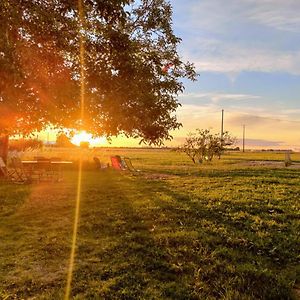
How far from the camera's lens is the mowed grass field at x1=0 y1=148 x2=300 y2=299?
17.9 feet

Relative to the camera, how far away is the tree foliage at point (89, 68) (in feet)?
21.4

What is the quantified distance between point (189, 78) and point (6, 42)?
1453 centimetres

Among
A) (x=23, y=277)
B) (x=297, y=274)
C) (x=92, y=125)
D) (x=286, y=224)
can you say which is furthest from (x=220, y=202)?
(x=92, y=125)

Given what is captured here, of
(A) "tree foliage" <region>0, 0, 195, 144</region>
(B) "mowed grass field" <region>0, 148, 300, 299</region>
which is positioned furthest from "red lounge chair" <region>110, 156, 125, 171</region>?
(B) "mowed grass field" <region>0, 148, 300, 299</region>

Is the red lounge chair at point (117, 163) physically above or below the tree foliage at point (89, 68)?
below

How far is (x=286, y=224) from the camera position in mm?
8836

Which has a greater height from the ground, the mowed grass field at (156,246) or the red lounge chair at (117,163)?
the red lounge chair at (117,163)

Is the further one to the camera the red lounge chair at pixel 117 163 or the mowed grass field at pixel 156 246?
the red lounge chair at pixel 117 163

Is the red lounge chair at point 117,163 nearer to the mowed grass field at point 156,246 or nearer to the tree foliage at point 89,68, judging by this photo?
the tree foliage at point 89,68

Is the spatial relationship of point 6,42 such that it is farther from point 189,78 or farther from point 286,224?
point 189,78

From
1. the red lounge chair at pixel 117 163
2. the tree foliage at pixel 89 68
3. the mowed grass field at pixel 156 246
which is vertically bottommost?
the mowed grass field at pixel 156 246

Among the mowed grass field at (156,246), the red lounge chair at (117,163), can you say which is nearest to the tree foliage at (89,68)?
the mowed grass field at (156,246)

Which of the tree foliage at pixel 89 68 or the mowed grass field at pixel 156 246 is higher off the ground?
the tree foliage at pixel 89 68

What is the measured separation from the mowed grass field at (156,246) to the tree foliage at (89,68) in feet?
8.97
